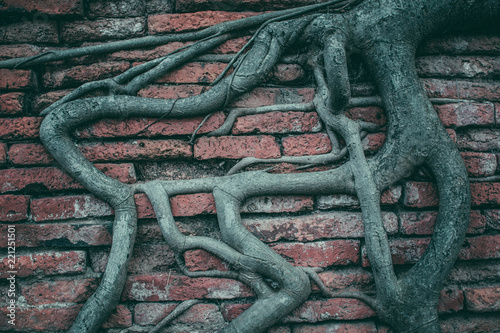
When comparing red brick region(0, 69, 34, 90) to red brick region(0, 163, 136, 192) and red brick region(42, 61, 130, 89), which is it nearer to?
red brick region(42, 61, 130, 89)

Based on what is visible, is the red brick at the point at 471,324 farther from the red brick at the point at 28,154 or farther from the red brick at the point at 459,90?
the red brick at the point at 28,154

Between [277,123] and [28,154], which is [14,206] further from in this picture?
[277,123]

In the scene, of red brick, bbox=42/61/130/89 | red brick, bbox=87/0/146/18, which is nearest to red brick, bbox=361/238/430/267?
red brick, bbox=42/61/130/89

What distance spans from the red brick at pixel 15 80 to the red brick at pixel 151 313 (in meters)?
1.12

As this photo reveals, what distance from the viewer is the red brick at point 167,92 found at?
1.29 m

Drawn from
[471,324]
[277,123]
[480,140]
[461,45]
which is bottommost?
[471,324]

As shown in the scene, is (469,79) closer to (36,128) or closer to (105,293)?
(105,293)

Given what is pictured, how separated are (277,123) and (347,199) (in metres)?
0.46

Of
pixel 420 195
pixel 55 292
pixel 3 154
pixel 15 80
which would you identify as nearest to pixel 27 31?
pixel 15 80

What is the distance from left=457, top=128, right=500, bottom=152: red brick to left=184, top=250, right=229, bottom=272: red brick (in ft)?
4.01

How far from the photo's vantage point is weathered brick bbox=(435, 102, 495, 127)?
1301 mm

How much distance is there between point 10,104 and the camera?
127cm

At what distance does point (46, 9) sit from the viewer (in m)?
1.28

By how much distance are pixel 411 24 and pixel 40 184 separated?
1.79m
